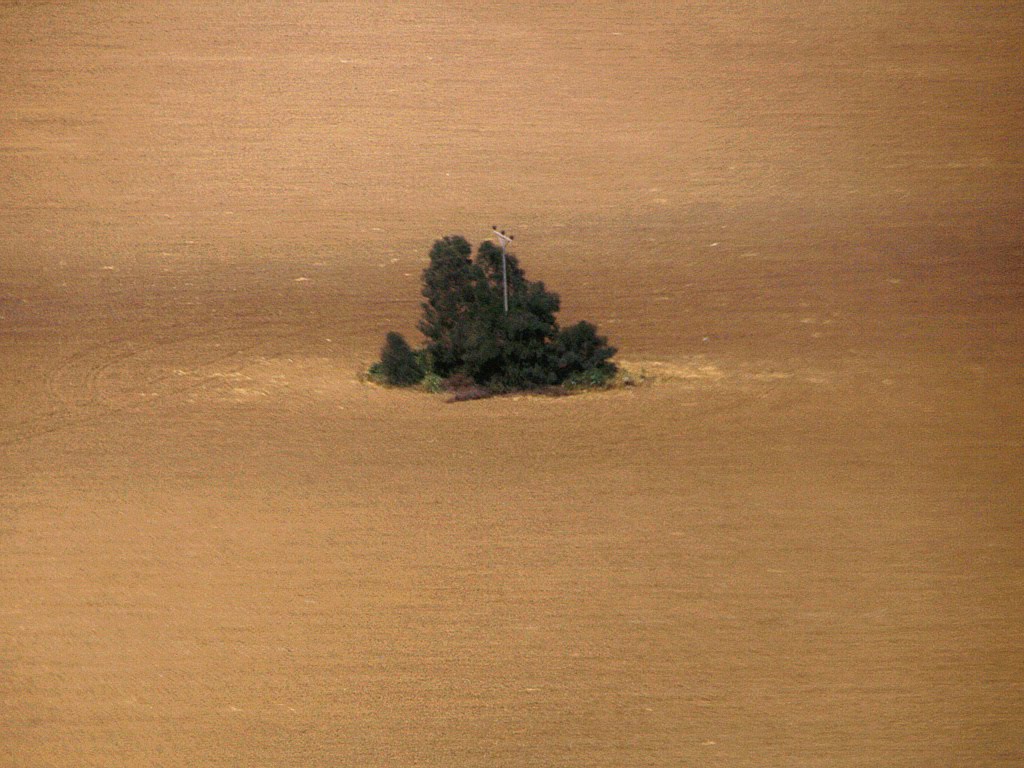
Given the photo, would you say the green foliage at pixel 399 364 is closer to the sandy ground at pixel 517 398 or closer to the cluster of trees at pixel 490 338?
the cluster of trees at pixel 490 338

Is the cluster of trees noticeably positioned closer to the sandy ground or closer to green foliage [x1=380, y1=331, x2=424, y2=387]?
green foliage [x1=380, y1=331, x2=424, y2=387]

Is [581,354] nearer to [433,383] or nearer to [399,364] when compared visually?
[433,383]

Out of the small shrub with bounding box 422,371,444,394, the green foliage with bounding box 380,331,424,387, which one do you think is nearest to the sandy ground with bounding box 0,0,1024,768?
the green foliage with bounding box 380,331,424,387

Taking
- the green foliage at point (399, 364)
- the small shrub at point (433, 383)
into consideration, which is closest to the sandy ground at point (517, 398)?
the green foliage at point (399, 364)

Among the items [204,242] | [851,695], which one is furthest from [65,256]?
[851,695]

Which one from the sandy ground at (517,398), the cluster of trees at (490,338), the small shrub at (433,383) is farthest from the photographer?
the small shrub at (433,383)

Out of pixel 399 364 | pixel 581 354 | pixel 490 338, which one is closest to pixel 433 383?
pixel 399 364

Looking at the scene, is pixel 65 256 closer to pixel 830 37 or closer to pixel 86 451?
pixel 86 451
